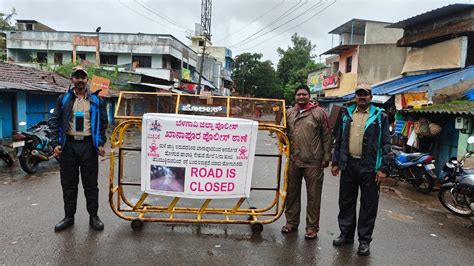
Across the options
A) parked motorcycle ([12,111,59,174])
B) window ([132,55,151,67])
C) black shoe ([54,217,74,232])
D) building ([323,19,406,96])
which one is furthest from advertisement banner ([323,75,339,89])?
black shoe ([54,217,74,232])

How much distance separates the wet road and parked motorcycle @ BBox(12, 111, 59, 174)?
7.15 feet

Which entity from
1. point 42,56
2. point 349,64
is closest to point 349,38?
point 349,64

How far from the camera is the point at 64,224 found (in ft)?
14.1

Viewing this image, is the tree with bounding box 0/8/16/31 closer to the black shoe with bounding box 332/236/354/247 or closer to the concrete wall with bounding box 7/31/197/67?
the concrete wall with bounding box 7/31/197/67

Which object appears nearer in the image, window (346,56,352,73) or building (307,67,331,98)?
window (346,56,352,73)

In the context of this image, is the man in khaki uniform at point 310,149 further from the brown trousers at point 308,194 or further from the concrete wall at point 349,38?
the concrete wall at point 349,38

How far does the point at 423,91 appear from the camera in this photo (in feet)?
33.6

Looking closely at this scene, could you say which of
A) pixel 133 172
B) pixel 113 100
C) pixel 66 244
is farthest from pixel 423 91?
pixel 113 100

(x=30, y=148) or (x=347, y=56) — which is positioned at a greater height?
(x=347, y=56)

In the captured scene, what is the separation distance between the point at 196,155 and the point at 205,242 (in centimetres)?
103

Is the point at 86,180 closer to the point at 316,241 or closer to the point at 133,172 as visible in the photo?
the point at 316,241

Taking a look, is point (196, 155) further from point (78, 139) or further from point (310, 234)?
point (310, 234)

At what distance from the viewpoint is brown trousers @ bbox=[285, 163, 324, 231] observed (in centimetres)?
432

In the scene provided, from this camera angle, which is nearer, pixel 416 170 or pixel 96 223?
pixel 96 223
